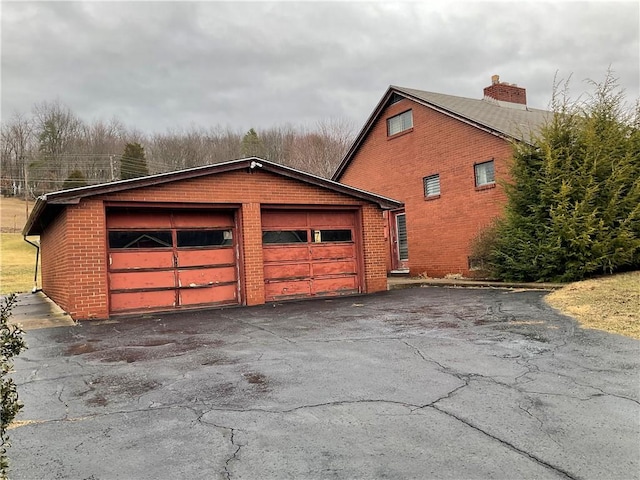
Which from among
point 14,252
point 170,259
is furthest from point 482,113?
point 14,252

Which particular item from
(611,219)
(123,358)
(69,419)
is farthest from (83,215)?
(611,219)

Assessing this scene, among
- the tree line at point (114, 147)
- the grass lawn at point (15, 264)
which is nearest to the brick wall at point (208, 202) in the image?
the grass lawn at point (15, 264)

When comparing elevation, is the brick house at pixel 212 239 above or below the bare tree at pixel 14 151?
below

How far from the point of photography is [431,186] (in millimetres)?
17875

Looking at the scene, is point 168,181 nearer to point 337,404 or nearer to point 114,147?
point 337,404

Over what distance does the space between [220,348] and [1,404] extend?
4.28 m

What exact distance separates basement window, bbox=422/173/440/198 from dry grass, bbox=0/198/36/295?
17.9m

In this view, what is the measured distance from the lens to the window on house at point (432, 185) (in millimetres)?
17578

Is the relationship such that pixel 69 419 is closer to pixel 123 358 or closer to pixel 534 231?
pixel 123 358

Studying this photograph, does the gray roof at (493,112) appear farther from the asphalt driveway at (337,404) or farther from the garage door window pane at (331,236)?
the asphalt driveway at (337,404)

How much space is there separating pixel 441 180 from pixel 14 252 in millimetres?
30163

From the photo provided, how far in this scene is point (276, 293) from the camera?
39.2ft

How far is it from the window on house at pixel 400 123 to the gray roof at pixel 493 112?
0.90m

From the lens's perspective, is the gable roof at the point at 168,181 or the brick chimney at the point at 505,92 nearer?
the gable roof at the point at 168,181
